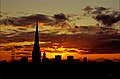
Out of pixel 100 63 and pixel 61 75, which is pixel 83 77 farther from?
pixel 100 63

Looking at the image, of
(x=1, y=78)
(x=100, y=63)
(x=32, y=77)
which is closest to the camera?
(x=1, y=78)

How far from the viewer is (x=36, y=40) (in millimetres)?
132125

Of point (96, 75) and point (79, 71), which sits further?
point (79, 71)

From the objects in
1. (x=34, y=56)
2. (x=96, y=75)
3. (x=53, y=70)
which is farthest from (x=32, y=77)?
(x=34, y=56)

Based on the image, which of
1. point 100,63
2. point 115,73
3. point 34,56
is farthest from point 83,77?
point 34,56

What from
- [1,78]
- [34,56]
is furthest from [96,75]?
[34,56]

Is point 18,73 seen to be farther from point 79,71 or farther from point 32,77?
point 79,71

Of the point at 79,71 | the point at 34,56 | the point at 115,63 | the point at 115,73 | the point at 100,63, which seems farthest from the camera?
the point at 34,56

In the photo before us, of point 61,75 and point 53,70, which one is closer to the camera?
point 61,75

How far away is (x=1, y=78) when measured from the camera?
64.8 metres

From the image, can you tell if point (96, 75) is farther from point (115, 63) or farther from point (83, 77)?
point (115, 63)

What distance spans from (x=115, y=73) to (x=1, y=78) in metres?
24.7

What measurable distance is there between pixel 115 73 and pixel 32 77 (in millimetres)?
19254

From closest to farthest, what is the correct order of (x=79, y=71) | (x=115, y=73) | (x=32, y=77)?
(x=115, y=73) → (x=32, y=77) → (x=79, y=71)
